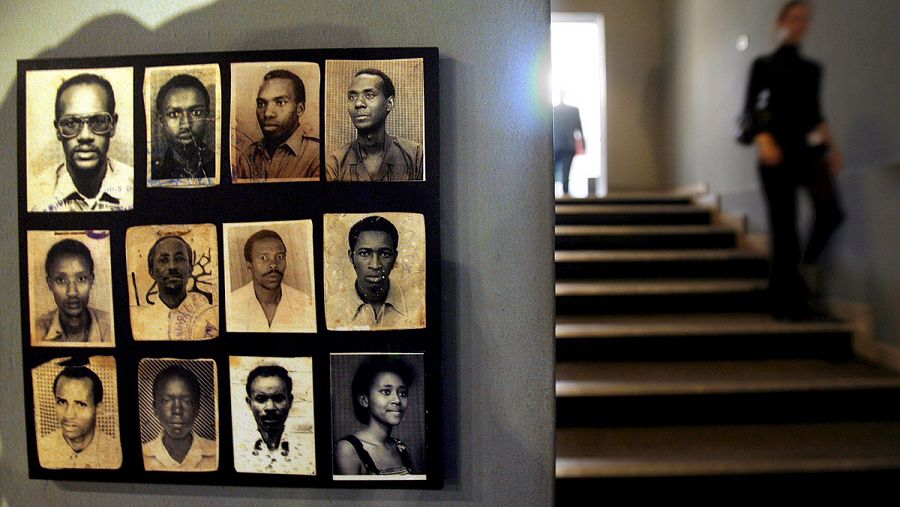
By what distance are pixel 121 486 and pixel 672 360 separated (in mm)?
2186

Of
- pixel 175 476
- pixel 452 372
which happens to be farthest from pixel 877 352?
pixel 175 476

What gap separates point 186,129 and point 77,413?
411 millimetres

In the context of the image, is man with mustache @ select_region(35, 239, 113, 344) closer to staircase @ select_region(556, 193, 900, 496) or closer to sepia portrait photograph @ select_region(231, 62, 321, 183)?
sepia portrait photograph @ select_region(231, 62, 321, 183)

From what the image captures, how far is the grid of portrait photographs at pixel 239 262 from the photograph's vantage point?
27.2 inches

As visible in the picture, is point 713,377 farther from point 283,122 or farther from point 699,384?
point 283,122

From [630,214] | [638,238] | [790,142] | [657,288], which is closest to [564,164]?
[630,214]

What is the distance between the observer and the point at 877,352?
245cm

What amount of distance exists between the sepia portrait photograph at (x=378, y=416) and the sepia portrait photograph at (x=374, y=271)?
0.16 ft

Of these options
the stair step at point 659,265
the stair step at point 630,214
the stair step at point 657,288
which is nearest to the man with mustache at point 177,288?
the stair step at point 657,288

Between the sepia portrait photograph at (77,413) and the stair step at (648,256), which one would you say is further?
the stair step at (648,256)

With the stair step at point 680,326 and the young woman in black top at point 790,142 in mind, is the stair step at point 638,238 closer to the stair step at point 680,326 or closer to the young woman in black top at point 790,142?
the stair step at point 680,326

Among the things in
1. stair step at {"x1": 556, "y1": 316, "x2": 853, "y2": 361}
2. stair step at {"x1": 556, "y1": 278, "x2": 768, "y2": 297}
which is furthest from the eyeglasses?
stair step at {"x1": 556, "y1": 278, "x2": 768, "y2": 297}

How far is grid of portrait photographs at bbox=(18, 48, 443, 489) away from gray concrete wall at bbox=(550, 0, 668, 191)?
17.8 ft

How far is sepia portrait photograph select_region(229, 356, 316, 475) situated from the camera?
705 mm
